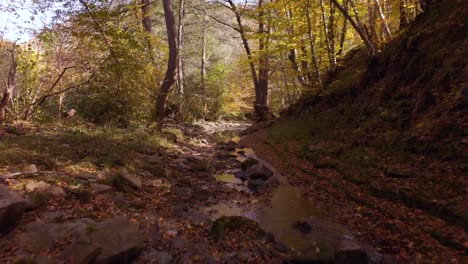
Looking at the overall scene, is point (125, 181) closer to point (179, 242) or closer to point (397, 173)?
point (179, 242)

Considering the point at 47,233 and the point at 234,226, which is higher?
the point at 47,233

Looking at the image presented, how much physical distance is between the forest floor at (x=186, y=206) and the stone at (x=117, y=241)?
5.1 inches

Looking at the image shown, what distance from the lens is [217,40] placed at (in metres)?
31.9

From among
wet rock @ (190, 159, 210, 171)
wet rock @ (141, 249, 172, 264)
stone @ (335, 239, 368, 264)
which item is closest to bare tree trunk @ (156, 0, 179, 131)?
wet rock @ (190, 159, 210, 171)

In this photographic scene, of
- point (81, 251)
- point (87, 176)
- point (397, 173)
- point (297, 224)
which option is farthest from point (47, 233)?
point (397, 173)

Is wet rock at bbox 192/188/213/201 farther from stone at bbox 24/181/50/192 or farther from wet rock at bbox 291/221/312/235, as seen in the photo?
stone at bbox 24/181/50/192

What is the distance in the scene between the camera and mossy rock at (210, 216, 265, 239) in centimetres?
513

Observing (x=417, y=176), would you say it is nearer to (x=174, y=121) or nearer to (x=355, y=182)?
(x=355, y=182)

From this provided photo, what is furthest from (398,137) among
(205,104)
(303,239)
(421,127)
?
(205,104)

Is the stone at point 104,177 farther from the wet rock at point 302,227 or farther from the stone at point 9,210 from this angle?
the wet rock at point 302,227

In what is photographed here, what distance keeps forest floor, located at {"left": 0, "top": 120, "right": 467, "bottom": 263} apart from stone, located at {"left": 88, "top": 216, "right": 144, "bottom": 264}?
13 cm

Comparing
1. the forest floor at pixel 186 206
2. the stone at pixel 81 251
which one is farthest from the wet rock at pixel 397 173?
the stone at pixel 81 251

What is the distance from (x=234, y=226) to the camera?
5.25 metres

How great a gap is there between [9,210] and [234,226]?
3321mm
